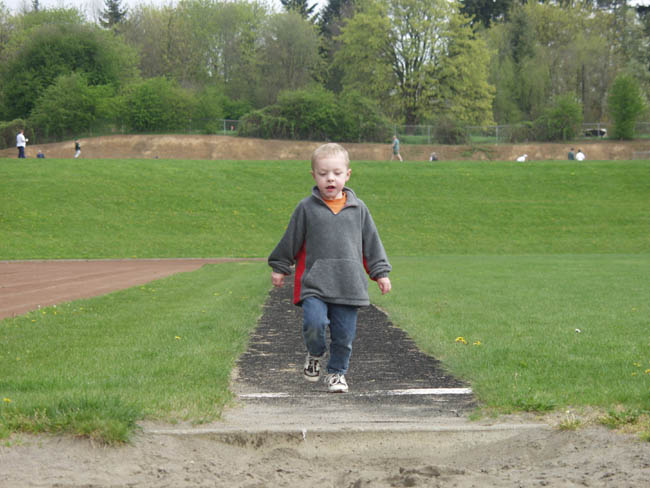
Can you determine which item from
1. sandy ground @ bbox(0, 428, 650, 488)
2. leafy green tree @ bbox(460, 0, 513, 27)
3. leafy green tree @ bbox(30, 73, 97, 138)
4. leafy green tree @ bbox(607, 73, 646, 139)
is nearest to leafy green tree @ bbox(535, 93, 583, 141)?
leafy green tree @ bbox(607, 73, 646, 139)

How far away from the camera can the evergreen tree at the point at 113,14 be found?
9525cm

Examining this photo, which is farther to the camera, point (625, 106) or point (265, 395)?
point (625, 106)

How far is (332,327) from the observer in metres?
6.45

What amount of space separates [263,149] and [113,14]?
45331 mm

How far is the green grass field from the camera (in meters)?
6.48

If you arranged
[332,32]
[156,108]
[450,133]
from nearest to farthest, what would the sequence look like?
[156,108], [450,133], [332,32]

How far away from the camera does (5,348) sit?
9.12 meters

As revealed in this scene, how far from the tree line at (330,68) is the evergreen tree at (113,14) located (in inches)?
9.2

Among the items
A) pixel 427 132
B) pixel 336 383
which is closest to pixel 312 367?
pixel 336 383

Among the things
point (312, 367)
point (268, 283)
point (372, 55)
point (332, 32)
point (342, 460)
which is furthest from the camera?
point (332, 32)

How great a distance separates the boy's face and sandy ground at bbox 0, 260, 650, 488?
191 centimetres

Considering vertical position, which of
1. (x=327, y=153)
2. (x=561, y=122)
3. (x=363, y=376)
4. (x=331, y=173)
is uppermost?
(x=561, y=122)

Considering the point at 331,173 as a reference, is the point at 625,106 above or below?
above

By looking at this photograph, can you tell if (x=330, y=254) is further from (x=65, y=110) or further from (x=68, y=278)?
(x=65, y=110)
